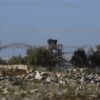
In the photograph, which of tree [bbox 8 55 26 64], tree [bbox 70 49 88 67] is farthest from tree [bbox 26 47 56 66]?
tree [bbox 70 49 88 67]

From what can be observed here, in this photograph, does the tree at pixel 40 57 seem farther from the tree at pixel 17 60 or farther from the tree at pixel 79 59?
the tree at pixel 79 59

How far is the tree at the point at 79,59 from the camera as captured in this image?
8094 centimetres

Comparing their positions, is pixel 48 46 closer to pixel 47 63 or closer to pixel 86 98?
pixel 47 63

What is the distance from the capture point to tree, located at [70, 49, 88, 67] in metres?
80.9

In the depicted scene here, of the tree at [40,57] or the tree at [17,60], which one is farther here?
the tree at [40,57]

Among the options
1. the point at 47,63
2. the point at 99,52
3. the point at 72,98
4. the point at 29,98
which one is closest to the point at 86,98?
the point at 72,98

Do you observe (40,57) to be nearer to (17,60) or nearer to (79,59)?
(17,60)

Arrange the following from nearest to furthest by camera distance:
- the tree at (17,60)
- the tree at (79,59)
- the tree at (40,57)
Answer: the tree at (79,59)
the tree at (17,60)
the tree at (40,57)

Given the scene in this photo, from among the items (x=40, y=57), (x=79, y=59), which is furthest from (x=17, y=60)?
(x=79, y=59)

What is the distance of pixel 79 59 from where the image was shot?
82.9 meters

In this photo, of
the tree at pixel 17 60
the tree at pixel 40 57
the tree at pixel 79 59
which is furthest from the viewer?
the tree at pixel 40 57

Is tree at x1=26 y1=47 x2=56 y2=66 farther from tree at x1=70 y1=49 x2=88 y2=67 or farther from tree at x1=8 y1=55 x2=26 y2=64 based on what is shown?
tree at x1=70 y1=49 x2=88 y2=67

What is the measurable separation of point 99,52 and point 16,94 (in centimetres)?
7686

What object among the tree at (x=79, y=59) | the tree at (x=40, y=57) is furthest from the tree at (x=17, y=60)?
the tree at (x=79, y=59)
